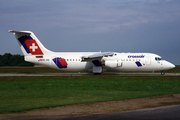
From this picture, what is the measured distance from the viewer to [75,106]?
1222cm

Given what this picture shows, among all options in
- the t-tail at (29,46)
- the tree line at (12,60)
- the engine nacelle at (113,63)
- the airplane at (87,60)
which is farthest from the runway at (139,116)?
the tree line at (12,60)

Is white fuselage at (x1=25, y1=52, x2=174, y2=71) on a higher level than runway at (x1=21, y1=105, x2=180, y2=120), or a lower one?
higher

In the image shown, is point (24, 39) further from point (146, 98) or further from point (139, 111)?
point (139, 111)

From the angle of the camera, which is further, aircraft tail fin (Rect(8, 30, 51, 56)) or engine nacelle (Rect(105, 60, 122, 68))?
aircraft tail fin (Rect(8, 30, 51, 56))

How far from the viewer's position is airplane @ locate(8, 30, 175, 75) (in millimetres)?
36844

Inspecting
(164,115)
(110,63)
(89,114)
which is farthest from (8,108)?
(110,63)

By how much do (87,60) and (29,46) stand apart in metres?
10.0

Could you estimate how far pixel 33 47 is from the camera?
38.0 meters

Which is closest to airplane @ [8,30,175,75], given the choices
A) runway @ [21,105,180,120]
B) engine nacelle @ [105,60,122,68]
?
engine nacelle @ [105,60,122,68]

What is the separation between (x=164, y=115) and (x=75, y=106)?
467 cm

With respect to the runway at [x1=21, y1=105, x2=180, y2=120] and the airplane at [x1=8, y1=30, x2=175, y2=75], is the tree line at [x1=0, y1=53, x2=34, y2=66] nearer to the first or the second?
the airplane at [x1=8, y1=30, x2=175, y2=75]

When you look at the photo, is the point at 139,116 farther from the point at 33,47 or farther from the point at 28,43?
the point at 28,43

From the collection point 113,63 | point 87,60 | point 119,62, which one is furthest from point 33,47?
point 119,62

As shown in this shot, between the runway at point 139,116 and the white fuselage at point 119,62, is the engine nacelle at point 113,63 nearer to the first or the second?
the white fuselage at point 119,62
